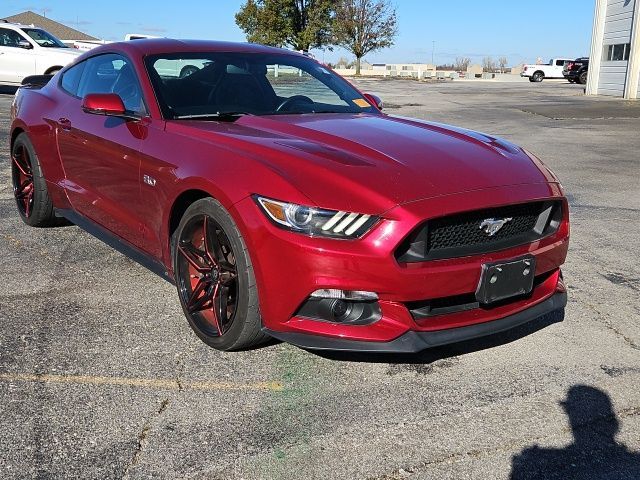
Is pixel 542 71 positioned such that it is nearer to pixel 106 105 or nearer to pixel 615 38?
pixel 615 38

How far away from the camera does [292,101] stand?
4.50 metres

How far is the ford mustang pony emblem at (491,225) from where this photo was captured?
3.18 m

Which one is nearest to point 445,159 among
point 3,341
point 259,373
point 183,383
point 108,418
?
point 259,373

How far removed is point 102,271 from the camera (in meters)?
4.75

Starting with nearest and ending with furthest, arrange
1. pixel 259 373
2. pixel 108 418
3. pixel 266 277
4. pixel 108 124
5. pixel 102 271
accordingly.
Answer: pixel 108 418, pixel 266 277, pixel 259 373, pixel 108 124, pixel 102 271

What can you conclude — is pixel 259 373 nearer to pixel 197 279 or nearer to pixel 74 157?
pixel 197 279

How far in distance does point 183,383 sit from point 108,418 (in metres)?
0.41

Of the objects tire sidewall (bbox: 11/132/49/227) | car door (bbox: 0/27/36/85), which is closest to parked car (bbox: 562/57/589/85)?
car door (bbox: 0/27/36/85)

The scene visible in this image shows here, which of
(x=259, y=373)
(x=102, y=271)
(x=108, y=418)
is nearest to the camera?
(x=108, y=418)

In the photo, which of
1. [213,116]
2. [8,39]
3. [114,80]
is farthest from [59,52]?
[213,116]

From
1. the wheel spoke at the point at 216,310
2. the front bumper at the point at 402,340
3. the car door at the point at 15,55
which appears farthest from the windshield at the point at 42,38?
the front bumper at the point at 402,340

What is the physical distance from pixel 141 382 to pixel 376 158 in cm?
153

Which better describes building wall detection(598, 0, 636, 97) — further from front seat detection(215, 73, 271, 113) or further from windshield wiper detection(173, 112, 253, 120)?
windshield wiper detection(173, 112, 253, 120)

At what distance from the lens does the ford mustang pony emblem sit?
3184 millimetres
